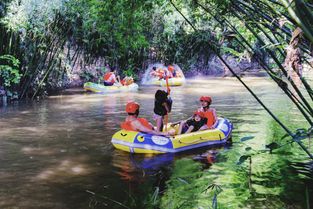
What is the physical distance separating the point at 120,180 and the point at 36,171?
153 cm

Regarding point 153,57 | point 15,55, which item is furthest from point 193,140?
point 153,57

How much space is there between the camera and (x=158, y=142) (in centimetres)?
865

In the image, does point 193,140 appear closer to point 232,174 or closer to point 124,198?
point 232,174

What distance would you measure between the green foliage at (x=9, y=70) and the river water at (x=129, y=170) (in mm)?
2034

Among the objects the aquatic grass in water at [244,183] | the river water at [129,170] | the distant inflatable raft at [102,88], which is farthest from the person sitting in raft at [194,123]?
the distant inflatable raft at [102,88]

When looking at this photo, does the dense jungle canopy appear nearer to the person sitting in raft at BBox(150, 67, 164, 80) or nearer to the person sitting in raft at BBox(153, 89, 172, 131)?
the person sitting in raft at BBox(153, 89, 172, 131)

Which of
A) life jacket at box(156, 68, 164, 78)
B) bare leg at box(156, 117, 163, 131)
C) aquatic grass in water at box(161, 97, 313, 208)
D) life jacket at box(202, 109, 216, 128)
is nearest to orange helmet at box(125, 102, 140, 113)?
bare leg at box(156, 117, 163, 131)

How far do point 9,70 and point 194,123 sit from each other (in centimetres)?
823

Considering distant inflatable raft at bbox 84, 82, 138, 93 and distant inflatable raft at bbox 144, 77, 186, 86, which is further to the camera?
distant inflatable raft at bbox 144, 77, 186, 86

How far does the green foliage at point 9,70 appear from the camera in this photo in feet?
49.2

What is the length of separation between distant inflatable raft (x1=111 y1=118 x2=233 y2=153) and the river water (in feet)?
0.51

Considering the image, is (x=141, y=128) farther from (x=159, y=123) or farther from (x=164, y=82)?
(x=164, y=82)

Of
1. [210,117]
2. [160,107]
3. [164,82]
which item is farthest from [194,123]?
[164,82]

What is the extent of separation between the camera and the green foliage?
15.0 m
